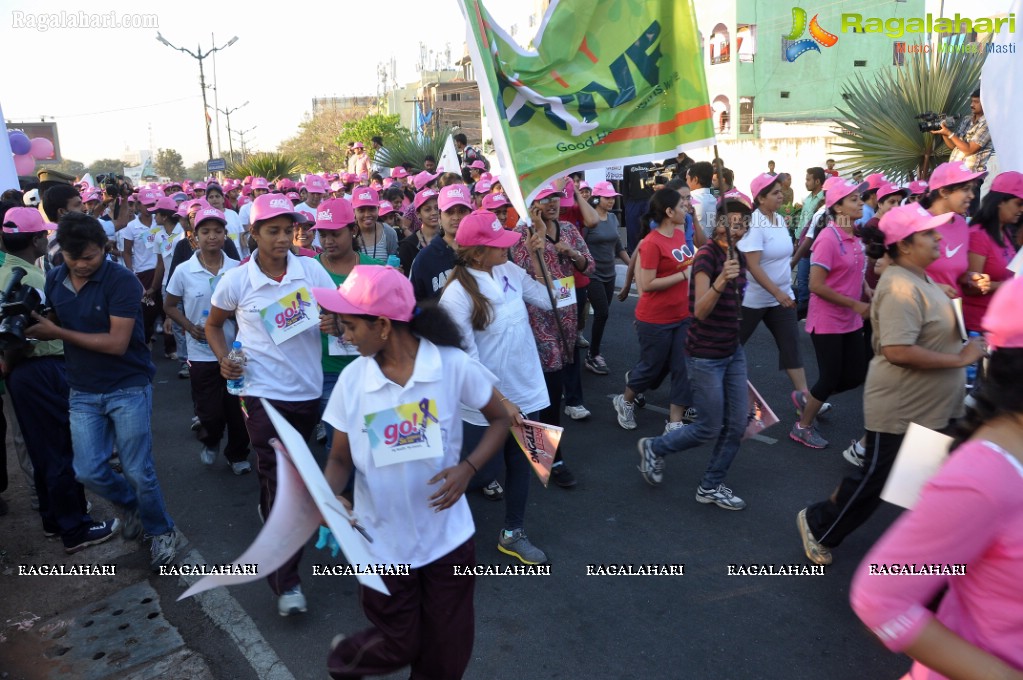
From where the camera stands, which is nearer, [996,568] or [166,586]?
[996,568]

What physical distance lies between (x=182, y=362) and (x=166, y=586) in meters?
5.22

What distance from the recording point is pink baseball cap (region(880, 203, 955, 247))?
3.66 meters

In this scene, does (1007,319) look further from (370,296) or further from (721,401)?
(721,401)

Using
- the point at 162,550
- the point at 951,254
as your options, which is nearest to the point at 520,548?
the point at 162,550

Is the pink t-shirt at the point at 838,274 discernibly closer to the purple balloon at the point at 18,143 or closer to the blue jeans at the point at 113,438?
the blue jeans at the point at 113,438

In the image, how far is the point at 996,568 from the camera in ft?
5.49

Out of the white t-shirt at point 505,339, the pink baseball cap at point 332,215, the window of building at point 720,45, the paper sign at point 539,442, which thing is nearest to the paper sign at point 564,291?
the white t-shirt at point 505,339

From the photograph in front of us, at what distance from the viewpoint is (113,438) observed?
4.55 metres

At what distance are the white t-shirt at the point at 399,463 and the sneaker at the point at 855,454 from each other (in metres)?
3.75

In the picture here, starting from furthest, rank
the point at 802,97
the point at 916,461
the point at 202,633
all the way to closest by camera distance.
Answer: the point at 802,97 → the point at 202,633 → the point at 916,461

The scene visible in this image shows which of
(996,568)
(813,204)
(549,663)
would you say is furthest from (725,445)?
(813,204)

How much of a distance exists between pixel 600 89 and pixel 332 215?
6.06ft

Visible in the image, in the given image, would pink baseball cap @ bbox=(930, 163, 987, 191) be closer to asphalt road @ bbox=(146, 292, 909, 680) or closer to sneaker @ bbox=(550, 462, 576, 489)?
asphalt road @ bbox=(146, 292, 909, 680)

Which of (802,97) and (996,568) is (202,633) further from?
(802,97)
